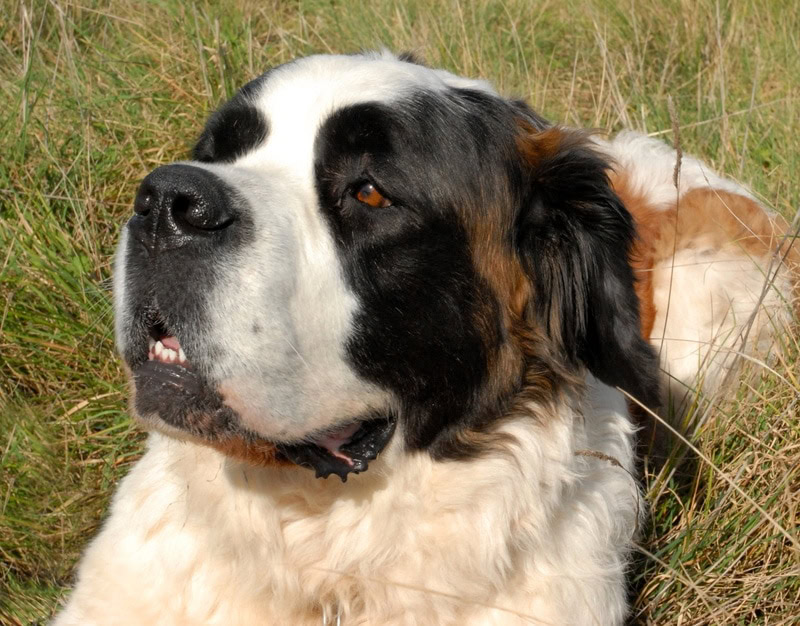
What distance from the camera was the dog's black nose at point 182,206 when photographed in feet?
6.38

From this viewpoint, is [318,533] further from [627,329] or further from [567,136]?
[567,136]

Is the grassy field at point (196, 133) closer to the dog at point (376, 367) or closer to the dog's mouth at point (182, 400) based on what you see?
the dog at point (376, 367)

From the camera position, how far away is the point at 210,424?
6.79ft

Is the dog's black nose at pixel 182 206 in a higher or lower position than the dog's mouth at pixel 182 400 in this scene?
higher

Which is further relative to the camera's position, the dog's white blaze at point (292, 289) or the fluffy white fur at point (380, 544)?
the fluffy white fur at point (380, 544)

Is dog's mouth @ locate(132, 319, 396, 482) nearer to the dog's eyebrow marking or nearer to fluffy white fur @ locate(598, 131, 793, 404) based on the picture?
the dog's eyebrow marking

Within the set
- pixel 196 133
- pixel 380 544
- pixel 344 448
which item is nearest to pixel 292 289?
pixel 344 448

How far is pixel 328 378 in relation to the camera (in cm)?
215

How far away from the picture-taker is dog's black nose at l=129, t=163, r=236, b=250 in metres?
1.94

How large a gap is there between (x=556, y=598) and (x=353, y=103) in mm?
1297

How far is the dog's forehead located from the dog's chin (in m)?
0.53

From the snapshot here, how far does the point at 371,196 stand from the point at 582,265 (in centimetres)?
59

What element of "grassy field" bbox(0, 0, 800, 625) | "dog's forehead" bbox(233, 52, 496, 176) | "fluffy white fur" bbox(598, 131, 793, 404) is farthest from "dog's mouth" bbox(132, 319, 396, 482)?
"fluffy white fur" bbox(598, 131, 793, 404)

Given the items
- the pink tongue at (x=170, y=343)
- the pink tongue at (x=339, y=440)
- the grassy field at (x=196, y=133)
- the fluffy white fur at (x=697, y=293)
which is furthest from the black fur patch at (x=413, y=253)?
the fluffy white fur at (x=697, y=293)
